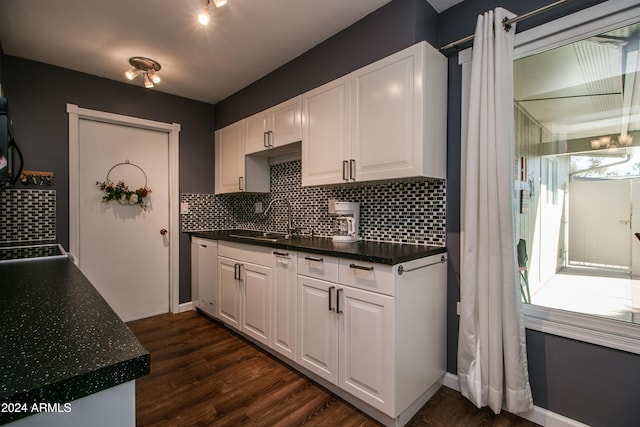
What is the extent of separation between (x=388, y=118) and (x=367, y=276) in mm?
964

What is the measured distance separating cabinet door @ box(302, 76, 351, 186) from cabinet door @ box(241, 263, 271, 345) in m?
0.80

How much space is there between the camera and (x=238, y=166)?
10.6 feet

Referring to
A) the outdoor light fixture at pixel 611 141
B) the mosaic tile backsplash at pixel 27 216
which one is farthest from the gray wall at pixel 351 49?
the mosaic tile backsplash at pixel 27 216

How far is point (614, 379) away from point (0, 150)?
2911 mm

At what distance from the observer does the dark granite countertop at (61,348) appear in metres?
0.48

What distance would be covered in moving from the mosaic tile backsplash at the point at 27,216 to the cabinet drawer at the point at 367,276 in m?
2.65

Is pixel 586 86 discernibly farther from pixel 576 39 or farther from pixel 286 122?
pixel 286 122

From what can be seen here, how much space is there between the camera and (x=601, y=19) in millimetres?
1488

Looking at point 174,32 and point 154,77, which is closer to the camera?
point 174,32

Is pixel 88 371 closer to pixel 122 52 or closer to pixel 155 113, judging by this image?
pixel 122 52

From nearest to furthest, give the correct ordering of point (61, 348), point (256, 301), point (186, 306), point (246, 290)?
point (61, 348)
point (256, 301)
point (246, 290)
point (186, 306)

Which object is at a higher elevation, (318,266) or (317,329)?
(318,266)

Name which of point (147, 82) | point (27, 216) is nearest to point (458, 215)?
point (147, 82)

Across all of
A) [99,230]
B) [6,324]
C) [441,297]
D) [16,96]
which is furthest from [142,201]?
[441,297]
